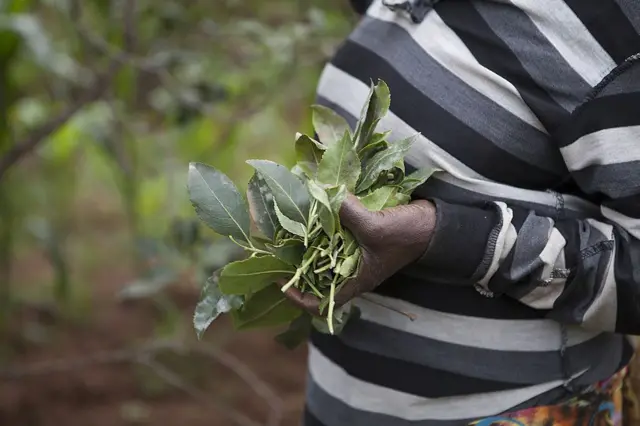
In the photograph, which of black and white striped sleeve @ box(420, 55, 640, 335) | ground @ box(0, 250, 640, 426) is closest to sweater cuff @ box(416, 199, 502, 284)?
black and white striped sleeve @ box(420, 55, 640, 335)

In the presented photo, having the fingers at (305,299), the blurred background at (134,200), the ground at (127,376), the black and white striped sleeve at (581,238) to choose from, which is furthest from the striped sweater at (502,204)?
the ground at (127,376)

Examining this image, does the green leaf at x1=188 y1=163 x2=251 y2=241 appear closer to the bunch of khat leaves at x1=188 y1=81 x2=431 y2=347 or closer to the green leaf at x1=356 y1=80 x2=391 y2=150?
the bunch of khat leaves at x1=188 y1=81 x2=431 y2=347

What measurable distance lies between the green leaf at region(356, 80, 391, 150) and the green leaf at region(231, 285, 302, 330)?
0.15m

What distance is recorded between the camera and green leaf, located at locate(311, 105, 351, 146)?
0.73m

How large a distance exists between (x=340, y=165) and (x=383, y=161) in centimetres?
4

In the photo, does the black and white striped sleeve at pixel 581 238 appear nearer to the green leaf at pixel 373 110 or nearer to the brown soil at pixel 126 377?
the green leaf at pixel 373 110

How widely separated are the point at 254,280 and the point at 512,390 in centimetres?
26

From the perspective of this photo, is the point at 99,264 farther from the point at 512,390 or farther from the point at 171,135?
the point at 512,390

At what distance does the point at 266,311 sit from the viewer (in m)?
0.73

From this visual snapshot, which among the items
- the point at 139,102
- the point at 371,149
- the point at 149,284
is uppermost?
the point at 371,149

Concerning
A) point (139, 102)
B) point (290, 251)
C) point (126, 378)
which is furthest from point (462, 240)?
point (139, 102)

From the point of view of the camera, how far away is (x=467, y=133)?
70cm

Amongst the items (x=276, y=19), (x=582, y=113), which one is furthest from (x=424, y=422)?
(x=276, y=19)

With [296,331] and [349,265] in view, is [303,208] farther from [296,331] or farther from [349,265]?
[296,331]
